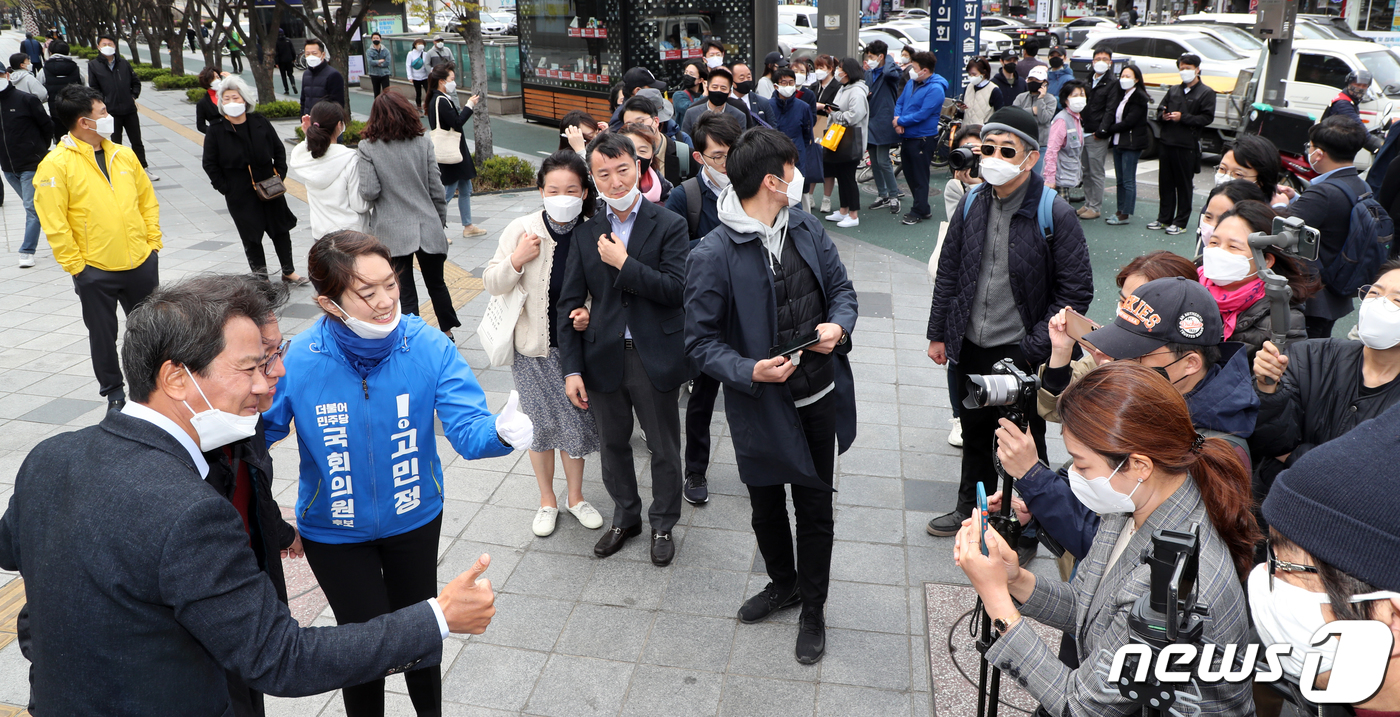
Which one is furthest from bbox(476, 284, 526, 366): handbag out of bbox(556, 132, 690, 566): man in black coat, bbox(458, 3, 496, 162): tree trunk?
bbox(458, 3, 496, 162): tree trunk

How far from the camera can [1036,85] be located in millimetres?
10023

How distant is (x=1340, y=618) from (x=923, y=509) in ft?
10.8

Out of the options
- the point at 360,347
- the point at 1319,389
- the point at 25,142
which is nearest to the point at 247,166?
the point at 25,142

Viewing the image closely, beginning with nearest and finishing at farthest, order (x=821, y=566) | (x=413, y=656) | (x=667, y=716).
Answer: (x=413, y=656), (x=667, y=716), (x=821, y=566)

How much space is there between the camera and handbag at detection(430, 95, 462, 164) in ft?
29.8

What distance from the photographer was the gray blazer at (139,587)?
1677 millimetres

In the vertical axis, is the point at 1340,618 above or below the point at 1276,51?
below

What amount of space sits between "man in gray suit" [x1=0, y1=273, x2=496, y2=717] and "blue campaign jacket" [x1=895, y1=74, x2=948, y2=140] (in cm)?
911

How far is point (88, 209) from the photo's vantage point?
5.51 m

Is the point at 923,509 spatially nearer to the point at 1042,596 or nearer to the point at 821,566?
the point at 821,566

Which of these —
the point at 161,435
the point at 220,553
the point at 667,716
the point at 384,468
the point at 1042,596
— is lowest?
the point at 667,716

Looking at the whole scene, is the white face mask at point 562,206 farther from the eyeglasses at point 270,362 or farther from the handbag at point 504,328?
the eyeglasses at point 270,362

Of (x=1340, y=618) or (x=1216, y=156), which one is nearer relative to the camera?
(x=1340, y=618)

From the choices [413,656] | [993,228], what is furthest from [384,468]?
[993,228]
